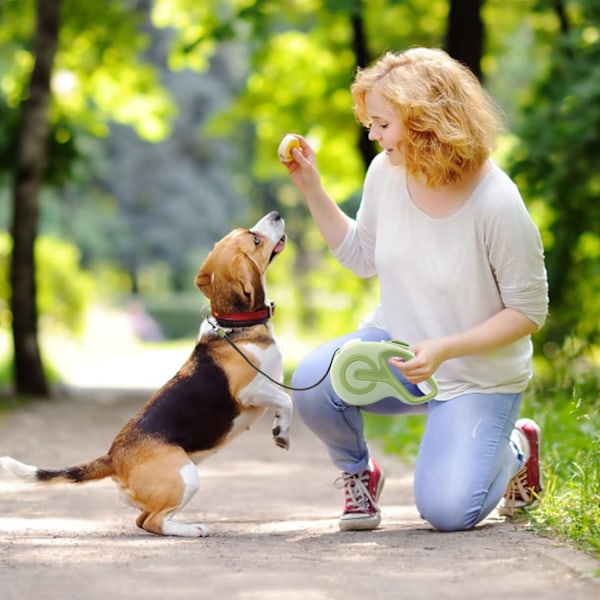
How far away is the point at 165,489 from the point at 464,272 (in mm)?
1513

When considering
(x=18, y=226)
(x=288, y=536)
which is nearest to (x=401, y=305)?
(x=288, y=536)

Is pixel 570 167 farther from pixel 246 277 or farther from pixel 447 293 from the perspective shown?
pixel 246 277

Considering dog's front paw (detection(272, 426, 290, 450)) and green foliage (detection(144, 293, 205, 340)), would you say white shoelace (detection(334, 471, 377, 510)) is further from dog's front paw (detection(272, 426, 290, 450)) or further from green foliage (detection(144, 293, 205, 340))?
green foliage (detection(144, 293, 205, 340))

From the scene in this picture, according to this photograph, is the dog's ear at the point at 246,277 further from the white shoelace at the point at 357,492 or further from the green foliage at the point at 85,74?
the green foliage at the point at 85,74

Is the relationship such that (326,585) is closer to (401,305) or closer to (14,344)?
(401,305)

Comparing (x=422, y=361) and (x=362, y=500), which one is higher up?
(x=422, y=361)

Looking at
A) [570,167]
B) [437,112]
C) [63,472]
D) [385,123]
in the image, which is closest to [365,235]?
[385,123]

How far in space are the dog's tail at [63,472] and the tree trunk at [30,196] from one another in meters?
7.23

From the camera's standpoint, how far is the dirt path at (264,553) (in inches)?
132

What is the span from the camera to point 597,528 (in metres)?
4.14

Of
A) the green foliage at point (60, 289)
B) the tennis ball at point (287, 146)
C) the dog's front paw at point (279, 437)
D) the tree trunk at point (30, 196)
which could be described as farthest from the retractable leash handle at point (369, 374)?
the green foliage at point (60, 289)

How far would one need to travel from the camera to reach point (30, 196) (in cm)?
1144

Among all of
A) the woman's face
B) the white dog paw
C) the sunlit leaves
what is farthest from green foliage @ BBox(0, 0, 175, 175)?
the white dog paw

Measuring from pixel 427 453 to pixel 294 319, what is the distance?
26.8 meters
